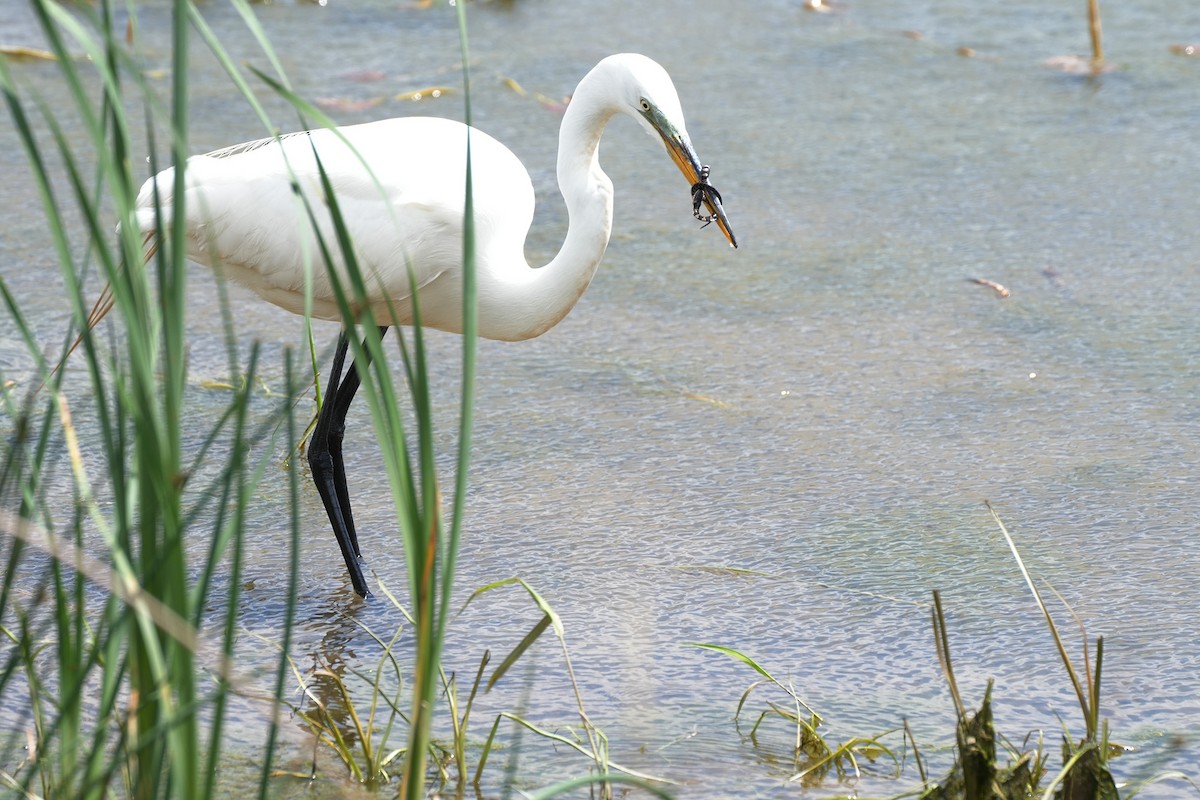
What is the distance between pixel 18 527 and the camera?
3.72 feet

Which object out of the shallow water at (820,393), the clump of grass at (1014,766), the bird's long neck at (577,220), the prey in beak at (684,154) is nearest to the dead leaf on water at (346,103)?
the shallow water at (820,393)

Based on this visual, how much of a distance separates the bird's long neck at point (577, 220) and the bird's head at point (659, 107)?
2.5 inches

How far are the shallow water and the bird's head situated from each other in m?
0.58

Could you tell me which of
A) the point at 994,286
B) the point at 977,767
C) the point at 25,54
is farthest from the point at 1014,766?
the point at 25,54

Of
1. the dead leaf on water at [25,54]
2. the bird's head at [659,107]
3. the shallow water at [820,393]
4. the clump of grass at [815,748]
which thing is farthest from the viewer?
the dead leaf on water at [25,54]

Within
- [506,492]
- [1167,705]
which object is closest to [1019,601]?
[1167,705]

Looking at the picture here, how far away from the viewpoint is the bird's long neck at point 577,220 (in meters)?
2.38

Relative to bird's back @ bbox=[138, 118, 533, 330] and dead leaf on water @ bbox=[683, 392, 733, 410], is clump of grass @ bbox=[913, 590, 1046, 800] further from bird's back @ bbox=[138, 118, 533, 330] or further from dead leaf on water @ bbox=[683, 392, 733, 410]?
dead leaf on water @ bbox=[683, 392, 733, 410]

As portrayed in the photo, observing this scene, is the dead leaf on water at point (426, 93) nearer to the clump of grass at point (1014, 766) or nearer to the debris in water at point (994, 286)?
the debris in water at point (994, 286)

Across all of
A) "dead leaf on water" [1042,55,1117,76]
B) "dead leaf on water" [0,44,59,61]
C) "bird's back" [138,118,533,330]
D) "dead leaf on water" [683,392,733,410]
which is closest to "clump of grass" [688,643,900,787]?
"bird's back" [138,118,533,330]

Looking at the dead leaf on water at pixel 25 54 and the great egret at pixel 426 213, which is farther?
the dead leaf on water at pixel 25 54

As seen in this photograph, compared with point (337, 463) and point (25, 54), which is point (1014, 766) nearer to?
point (337, 463)

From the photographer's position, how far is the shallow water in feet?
6.94

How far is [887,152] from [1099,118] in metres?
0.70
